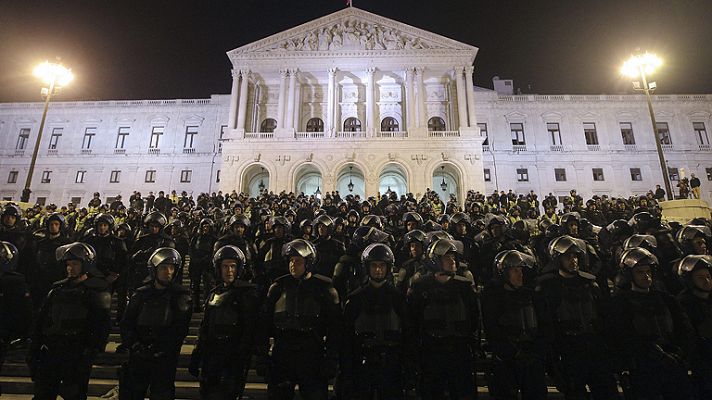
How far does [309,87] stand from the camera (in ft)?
117

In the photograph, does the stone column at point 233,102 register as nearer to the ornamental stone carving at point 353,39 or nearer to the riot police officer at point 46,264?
the ornamental stone carving at point 353,39

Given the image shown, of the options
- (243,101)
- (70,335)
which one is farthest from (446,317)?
(243,101)

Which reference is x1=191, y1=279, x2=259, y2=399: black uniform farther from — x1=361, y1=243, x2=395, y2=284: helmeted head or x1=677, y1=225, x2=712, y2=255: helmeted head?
x1=677, y1=225, x2=712, y2=255: helmeted head

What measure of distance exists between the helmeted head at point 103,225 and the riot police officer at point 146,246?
1.83ft

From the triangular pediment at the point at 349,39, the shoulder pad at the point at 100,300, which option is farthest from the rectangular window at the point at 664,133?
the shoulder pad at the point at 100,300

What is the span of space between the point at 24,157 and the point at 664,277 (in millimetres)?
49648

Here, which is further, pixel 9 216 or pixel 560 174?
pixel 560 174

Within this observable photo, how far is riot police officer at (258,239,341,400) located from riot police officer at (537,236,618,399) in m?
2.57

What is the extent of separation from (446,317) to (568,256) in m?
1.78

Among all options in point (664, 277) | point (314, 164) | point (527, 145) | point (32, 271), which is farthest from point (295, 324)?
point (527, 145)

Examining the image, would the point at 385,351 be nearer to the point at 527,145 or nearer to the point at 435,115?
the point at 435,115

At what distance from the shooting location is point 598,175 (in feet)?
115

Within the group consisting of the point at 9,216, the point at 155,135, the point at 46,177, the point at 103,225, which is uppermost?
the point at 155,135

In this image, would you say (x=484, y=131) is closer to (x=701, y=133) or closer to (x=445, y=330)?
(x=701, y=133)
